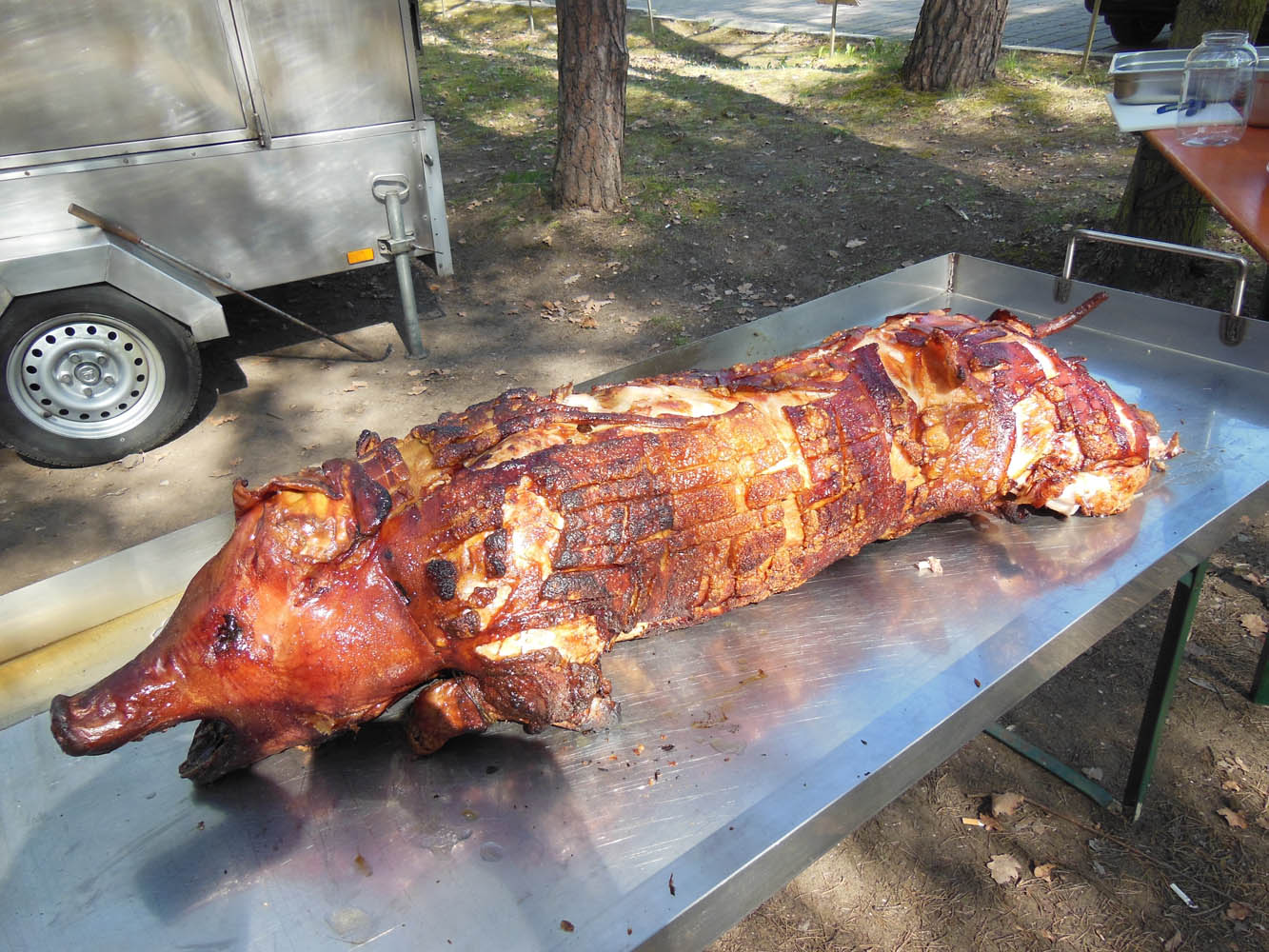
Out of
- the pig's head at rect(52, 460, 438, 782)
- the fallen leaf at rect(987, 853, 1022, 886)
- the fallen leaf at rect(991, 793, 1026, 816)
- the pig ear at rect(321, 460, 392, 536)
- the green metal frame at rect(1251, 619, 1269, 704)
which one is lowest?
the fallen leaf at rect(987, 853, 1022, 886)

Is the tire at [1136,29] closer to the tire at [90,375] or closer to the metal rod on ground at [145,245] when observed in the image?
the metal rod on ground at [145,245]

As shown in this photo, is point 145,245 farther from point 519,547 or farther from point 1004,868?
point 1004,868

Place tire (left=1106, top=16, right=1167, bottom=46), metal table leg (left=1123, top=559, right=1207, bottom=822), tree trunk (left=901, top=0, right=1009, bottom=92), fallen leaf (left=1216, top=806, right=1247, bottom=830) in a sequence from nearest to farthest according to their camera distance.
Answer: metal table leg (left=1123, top=559, right=1207, bottom=822)
fallen leaf (left=1216, top=806, right=1247, bottom=830)
tree trunk (left=901, top=0, right=1009, bottom=92)
tire (left=1106, top=16, right=1167, bottom=46)

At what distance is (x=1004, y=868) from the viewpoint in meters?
3.09

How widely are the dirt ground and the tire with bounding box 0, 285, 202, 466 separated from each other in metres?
0.22

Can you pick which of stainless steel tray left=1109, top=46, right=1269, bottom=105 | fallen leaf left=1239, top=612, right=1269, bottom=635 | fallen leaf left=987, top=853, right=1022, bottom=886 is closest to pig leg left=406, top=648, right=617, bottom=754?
fallen leaf left=987, top=853, right=1022, bottom=886

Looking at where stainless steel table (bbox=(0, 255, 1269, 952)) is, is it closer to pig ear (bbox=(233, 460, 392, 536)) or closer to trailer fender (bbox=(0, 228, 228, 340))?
pig ear (bbox=(233, 460, 392, 536))

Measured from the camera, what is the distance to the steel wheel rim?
4891 mm

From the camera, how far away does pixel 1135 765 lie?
3.18 meters

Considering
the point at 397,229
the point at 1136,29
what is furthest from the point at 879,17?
the point at 397,229

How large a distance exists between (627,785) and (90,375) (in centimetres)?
465

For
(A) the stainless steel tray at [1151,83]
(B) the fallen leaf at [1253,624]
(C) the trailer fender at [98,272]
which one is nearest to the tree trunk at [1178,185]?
(A) the stainless steel tray at [1151,83]

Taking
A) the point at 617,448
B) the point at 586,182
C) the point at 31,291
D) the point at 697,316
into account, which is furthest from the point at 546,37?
the point at 617,448

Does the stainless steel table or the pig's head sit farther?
the pig's head
